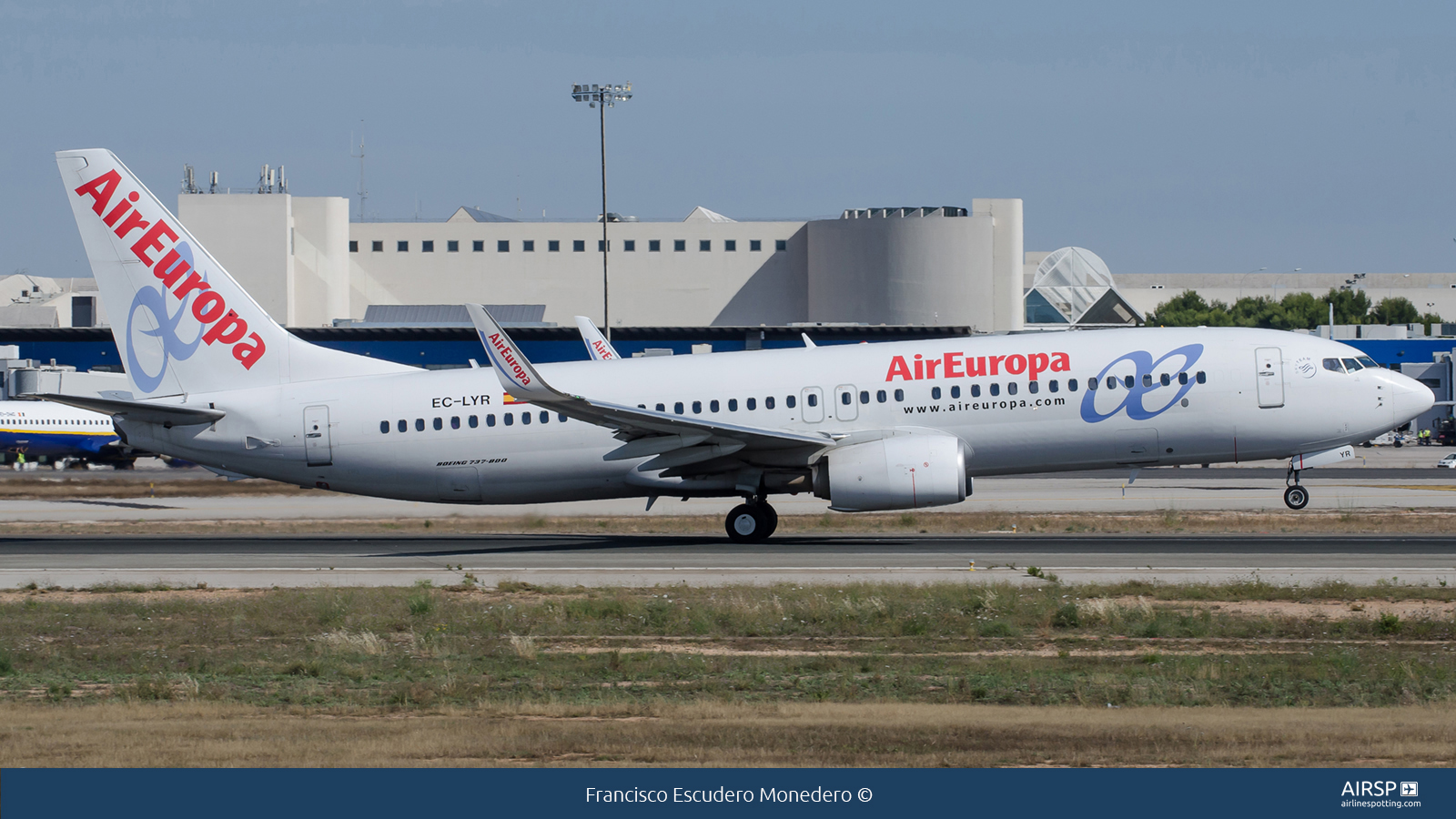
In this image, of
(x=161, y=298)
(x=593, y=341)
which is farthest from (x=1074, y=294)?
(x=161, y=298)

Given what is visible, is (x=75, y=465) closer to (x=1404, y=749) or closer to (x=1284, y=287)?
(x=1404, y=749)

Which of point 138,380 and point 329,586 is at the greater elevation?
point 138,380

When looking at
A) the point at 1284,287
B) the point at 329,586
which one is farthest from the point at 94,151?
the point at 1284,287

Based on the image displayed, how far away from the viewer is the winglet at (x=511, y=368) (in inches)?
1069

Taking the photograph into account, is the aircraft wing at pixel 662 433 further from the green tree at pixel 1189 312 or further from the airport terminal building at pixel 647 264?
the green tree at pixel 1189 312

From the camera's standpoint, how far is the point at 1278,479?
5525 cm

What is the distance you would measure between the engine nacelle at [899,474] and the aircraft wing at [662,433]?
39.2 inches

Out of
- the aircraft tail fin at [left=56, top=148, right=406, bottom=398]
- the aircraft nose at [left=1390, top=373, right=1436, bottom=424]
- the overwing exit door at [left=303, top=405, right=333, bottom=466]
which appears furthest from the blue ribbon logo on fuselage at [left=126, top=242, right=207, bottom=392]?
the aircraft nose at [left=1390, top=373, right=1436, bottom=424]

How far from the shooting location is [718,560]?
27.5 meters

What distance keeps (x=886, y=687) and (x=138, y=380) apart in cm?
2352

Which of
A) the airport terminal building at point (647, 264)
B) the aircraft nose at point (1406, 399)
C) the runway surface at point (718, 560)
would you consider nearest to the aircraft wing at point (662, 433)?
the runway surface at point (718, 560)

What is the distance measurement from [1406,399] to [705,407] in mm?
15197

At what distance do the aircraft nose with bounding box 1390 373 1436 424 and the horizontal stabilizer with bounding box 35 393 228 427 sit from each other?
25.8 meters

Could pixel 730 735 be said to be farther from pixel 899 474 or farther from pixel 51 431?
pixel 51 431
